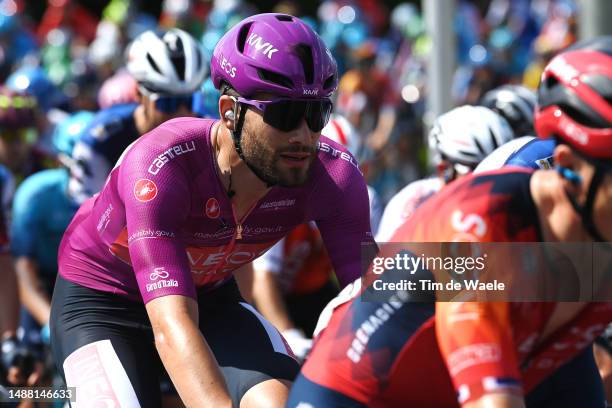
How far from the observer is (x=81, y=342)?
4.32 m

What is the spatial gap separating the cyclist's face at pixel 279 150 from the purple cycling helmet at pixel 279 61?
0.37 feet

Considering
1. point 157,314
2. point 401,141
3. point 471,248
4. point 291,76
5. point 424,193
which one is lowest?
point 401,141

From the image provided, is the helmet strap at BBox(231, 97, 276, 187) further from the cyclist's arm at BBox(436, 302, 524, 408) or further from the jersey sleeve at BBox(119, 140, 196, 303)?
the cyclist's arm at BBox(436, 302, 524, 408)

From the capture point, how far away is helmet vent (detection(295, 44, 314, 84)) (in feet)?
13.0

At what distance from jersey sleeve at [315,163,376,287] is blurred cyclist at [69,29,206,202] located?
2.32 metres

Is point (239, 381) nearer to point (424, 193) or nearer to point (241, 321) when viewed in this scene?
point (241, 321)

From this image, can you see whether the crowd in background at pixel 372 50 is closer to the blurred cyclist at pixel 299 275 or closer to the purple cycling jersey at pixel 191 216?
the blurred cyclist at pixel 299 275

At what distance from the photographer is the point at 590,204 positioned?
2850mm

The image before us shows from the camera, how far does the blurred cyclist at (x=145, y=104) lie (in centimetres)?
664

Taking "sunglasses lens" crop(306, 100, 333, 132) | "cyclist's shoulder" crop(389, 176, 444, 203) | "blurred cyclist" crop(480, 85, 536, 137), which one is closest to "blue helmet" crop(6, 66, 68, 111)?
"blurred cyclist" crop(480, 85, 536, 137)

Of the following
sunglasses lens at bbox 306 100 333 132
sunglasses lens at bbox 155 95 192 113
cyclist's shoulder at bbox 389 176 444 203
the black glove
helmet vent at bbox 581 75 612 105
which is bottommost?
the black glove

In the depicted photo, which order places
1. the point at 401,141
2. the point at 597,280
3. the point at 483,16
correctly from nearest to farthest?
the point at 597,280 < the point at 401,141 < the point at 483,16

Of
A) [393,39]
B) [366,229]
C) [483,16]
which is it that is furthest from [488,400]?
[483,16]

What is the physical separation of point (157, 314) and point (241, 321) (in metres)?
0.84
